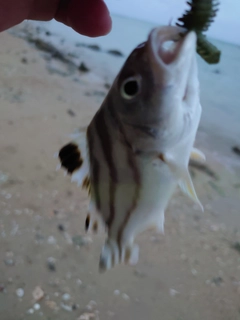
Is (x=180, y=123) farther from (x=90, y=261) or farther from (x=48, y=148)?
(x=48, y=148)

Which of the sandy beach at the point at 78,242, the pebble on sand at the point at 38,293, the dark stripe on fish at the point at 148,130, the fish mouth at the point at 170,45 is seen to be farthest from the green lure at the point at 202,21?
the pebble on sand at the point at 38,293

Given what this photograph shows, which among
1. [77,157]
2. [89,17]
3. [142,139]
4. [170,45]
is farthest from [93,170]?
[89,17]

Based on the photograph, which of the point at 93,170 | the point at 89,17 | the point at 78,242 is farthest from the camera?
the point at 78,242

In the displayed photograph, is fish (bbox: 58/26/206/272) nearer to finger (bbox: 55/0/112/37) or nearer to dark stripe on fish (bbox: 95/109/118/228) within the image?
dark stripe on fish (bbox: 95/109/118/228)

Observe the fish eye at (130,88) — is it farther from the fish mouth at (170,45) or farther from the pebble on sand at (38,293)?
the pebble on sand at (38,293)

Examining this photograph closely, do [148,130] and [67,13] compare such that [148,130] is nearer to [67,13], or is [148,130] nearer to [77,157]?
[77,157]
